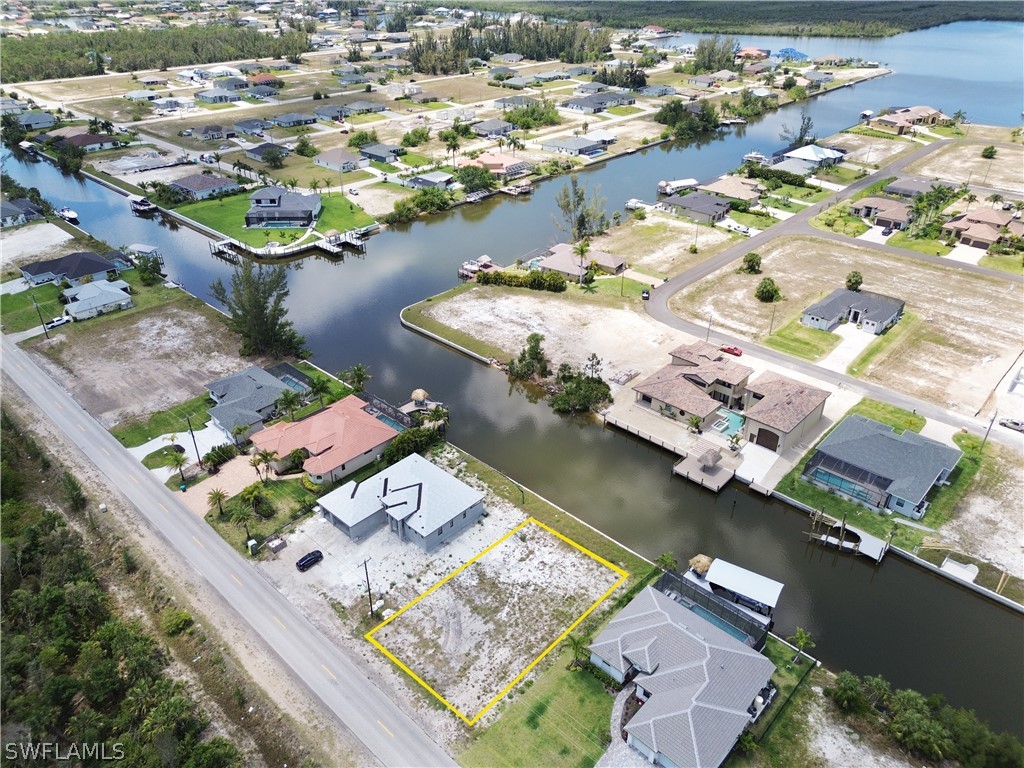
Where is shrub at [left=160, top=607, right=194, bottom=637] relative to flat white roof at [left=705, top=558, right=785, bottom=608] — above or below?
below

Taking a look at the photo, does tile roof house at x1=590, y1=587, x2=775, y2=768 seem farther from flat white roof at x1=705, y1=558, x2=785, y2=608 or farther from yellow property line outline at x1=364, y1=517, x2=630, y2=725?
flat white roof at x1=705, y1=558, x2=785, y2=608

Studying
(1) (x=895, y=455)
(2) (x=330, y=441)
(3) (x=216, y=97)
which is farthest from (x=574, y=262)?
(3) (x=216, y=97)

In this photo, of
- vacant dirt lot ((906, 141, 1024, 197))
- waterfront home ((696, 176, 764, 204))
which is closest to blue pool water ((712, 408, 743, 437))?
waterfront home ((696, 176, 764, 204))

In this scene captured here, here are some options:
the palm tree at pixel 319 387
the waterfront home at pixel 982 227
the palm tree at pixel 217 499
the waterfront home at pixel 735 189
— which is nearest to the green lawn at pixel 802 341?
the waterfront home at pixel 982 227

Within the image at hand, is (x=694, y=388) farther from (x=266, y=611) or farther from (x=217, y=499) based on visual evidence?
(x=217, y=499)

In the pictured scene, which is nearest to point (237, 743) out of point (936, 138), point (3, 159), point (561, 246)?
point (561, 246)

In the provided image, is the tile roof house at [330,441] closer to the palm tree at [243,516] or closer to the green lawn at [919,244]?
the palm tree at [243,516]
